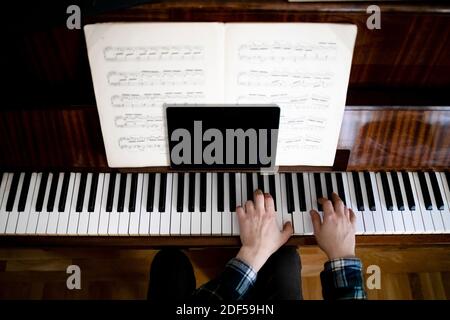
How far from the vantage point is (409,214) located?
1.67 m

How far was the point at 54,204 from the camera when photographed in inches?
65.7

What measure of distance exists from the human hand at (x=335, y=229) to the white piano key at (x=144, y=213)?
63 cm

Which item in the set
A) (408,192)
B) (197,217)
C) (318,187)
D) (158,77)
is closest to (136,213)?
(197,217)

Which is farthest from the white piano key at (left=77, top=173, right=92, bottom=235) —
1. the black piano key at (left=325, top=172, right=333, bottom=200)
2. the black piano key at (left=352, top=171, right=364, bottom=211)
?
the black piano key at (left=352, top=171, right=364, bottom=211)

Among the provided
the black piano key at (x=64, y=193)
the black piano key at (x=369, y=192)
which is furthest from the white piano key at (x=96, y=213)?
the black piano key at (x=369, y=192)

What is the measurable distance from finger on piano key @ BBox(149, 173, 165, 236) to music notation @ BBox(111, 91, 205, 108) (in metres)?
0.38

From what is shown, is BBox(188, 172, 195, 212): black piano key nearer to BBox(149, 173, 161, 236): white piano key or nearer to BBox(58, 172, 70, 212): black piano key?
BBox(149, 173, 161, 236): white piano key

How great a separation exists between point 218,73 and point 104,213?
0.72m

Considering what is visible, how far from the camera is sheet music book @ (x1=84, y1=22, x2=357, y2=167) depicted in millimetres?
1257

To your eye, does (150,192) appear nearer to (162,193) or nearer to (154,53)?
(162,193)

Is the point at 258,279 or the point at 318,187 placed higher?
the point at 318,187

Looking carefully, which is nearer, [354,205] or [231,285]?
[231,285]

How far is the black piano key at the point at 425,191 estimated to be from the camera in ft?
5.51

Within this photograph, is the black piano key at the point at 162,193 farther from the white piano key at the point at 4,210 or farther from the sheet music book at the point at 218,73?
the white piano key at the point at 4,210
